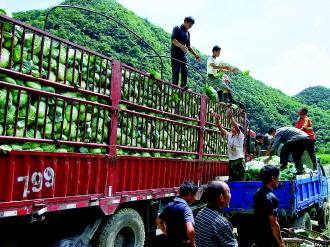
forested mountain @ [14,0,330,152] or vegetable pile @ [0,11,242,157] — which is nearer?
vegetable pile @ [0,11,242,157]

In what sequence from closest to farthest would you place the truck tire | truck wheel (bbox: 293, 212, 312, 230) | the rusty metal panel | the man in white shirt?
the rusty metal panel → the truck tire → truck wheel (bbox: 293, 212, 312, 230) → the man in white shirt

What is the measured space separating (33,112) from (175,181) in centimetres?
340

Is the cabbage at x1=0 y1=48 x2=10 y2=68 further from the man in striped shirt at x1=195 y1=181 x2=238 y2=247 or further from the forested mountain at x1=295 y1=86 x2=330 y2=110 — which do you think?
the forested mountain at x1=295 y1=86 x2=330 y2=110

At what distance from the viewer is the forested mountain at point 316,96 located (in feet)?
289

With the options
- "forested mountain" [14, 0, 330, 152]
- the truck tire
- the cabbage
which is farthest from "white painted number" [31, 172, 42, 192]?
"forested mountain" [14, 0, 330, 152]

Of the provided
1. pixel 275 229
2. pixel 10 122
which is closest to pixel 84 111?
pixel 10 122

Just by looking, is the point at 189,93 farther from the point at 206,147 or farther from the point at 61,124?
the point at 61,124

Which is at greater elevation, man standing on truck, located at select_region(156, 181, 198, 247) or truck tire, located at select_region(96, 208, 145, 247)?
man standing on truck, located at select_region(156, 181, 198, 247)

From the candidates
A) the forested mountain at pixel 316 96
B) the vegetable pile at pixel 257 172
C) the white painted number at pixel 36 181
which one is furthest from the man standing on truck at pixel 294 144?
the forested mountain at pixel 316 96

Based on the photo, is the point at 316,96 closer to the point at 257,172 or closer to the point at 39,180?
the point at 257,172

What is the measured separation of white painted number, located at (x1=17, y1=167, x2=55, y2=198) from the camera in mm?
4027

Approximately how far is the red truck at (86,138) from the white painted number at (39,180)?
0.01 meters

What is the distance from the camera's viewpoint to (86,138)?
5.08m

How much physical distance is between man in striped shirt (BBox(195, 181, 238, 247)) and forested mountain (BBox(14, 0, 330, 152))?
39.8 m
